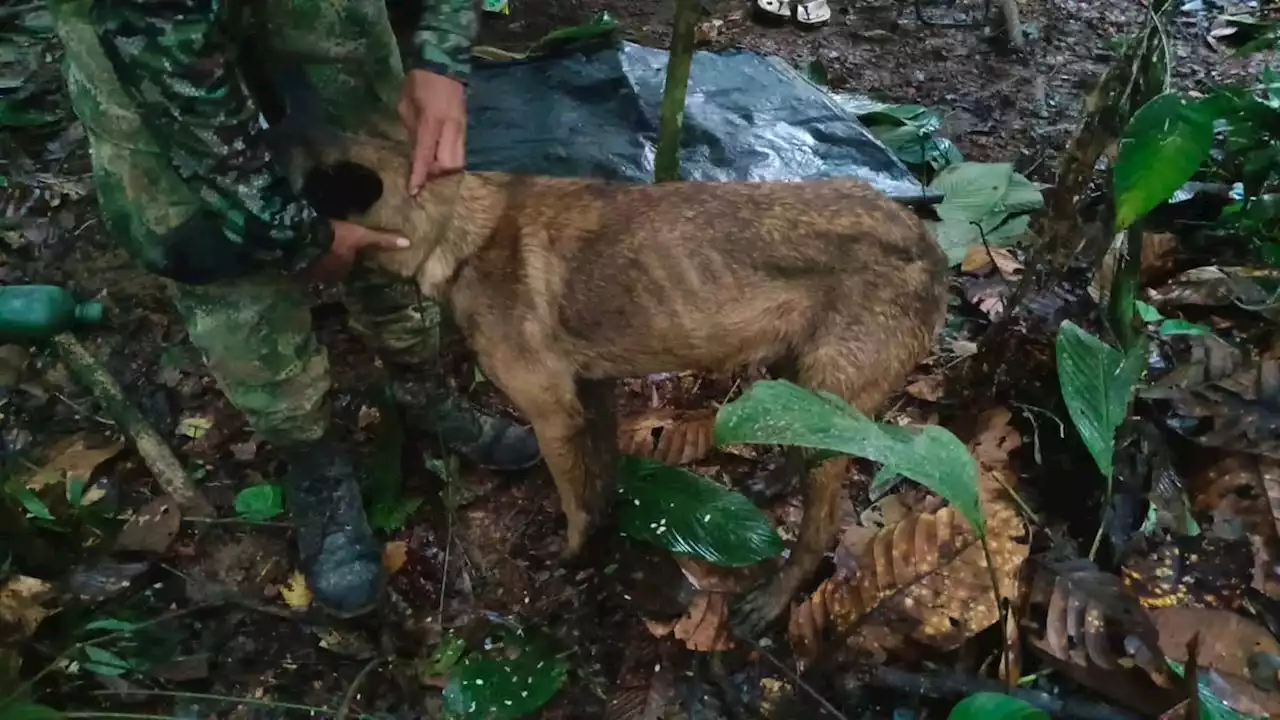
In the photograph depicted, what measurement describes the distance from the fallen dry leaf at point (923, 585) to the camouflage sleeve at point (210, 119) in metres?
1.56

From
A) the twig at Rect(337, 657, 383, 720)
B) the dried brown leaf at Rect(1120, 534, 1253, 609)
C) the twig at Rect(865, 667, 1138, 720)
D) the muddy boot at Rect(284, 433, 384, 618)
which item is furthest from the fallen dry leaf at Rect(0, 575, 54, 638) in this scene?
the dried brown leaf at Rect(1120, 534, 1253, 609)

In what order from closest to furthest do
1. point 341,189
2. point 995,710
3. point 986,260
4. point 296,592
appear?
point 995,710
point 341,189
point 296,592
point 986,260

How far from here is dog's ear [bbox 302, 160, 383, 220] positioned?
2.08 meters

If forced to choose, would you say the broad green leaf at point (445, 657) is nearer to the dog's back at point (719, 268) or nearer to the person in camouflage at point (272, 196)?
the person in camouflage at point (272, 196)

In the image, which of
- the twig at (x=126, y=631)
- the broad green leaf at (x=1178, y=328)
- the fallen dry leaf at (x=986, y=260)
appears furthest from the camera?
the fallen dry leaf at (x=986, y=260)

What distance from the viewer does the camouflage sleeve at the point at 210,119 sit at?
72.4 inches

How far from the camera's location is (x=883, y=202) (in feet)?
7.55

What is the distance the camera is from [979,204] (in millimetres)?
3121

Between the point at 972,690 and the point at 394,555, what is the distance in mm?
1676

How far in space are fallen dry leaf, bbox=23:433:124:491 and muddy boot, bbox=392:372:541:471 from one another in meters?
1.03

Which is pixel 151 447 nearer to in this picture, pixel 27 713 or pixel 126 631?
pixel 126 631

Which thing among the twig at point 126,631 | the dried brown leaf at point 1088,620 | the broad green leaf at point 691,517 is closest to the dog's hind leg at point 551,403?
the broad green leaf at point 691,517

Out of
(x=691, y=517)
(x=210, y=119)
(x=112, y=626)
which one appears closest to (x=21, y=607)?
(x=112, y=626)

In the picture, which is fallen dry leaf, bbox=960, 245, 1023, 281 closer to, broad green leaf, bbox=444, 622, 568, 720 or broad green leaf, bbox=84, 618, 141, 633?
broad green leaf, bbox=444, 622, 568, 720
